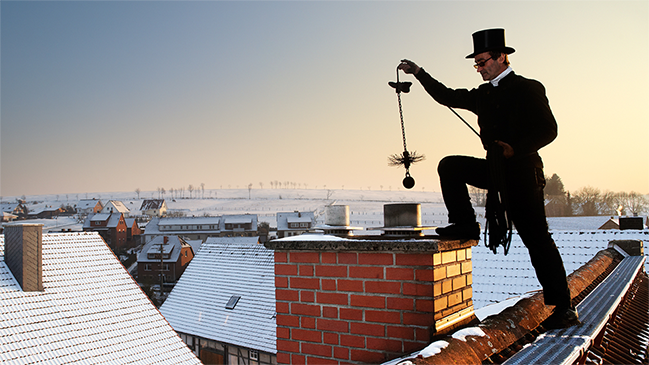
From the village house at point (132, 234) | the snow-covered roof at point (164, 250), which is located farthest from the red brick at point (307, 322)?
the village house at point (132, 234)

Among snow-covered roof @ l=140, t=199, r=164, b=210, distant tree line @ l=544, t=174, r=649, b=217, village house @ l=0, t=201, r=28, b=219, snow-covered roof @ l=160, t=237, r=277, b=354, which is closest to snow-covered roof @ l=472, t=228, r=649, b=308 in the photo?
snow-covered roof @ l=160, t=237, r=277, b=354

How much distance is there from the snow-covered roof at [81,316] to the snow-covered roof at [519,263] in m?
6.79

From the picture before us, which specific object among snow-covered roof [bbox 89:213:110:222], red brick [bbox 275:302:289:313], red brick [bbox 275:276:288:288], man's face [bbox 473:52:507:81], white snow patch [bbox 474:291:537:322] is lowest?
white snow patch [bbox 474:291:537:322]

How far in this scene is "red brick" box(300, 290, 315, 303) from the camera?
2521 mm

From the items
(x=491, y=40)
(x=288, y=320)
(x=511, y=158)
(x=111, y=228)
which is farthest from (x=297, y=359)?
(x=111, y=228)

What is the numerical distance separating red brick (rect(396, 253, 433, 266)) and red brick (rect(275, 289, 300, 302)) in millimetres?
701

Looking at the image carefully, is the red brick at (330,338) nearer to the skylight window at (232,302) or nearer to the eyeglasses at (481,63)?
the eyeglasses at (481,63)

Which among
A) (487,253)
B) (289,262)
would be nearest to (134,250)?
(487,253)

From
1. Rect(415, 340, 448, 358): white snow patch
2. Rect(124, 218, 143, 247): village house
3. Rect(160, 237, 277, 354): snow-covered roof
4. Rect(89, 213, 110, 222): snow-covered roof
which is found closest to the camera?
Rect(415, 340, 448, 358): white snow patch

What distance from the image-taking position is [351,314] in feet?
7.79

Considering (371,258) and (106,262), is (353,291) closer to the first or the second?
(371,258)

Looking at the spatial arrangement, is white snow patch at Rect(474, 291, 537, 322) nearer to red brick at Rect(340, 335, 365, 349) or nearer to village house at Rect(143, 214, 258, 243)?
red brick at Rect(340, 335, 365, 349)

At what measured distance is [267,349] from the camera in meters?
12.8

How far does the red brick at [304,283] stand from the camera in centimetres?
251
